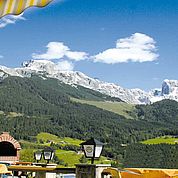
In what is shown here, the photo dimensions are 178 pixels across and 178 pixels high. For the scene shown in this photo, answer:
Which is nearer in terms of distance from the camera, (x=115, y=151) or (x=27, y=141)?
(x=115, y=151)

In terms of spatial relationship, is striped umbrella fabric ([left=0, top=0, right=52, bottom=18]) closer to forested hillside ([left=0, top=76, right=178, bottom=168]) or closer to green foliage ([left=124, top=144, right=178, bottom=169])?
green foliage ([left=124, top=144, right=178, bottom=169])

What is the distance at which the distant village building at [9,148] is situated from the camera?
55.4 feet

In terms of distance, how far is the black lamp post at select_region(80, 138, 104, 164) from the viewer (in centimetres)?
559

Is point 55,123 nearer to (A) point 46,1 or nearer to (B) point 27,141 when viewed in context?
(B) point 27,141

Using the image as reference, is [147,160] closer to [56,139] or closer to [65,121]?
[56,139]

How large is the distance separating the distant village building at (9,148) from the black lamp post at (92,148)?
35.6 feet

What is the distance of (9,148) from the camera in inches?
760

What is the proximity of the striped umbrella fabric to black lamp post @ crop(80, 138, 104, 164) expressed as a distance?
157 inches

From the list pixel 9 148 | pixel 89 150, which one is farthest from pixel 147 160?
pixel 89 150

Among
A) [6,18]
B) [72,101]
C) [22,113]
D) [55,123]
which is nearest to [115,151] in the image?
[55,123]

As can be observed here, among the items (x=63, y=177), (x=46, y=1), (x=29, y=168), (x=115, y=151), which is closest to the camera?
(x=46, y=1)

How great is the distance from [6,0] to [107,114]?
178568 millimetres

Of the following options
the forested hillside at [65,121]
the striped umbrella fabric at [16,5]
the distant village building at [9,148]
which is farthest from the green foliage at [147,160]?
the forested hillside at [65,121]

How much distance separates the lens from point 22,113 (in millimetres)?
154500
